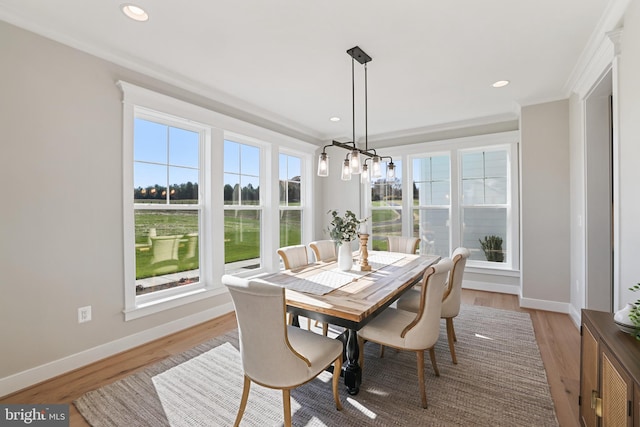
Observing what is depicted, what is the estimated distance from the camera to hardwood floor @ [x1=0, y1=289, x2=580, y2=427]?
6.42 ft

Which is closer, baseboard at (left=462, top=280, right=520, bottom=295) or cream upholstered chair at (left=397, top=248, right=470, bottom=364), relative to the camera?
cream upholstered chair at (left=397, top=248, right=470, bottom=364)

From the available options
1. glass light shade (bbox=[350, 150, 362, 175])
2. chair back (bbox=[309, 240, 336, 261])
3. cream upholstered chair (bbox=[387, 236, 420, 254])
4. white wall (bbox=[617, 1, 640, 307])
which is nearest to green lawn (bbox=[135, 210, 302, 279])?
chair back (bbox=[309, 240, 336, 261])

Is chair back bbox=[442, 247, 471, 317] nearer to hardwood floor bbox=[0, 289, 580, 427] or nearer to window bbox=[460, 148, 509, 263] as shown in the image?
hardwood floor bbox=[0, 289, 580, 427]

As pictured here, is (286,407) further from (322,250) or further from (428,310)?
(322,250)

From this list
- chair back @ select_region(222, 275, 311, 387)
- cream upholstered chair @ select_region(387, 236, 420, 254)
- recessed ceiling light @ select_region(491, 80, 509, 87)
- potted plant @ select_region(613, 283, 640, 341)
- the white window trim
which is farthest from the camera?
cream upholstered chair @ select_region(387, 236, 420, 254)

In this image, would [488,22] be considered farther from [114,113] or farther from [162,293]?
[162,293]

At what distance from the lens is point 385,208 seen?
5223 millimetres

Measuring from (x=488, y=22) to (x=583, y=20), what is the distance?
27.6 inches

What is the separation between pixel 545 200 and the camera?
11.8 ft

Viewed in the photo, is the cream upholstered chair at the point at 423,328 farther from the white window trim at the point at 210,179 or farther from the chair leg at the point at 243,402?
the white window trim at the point at 210,179

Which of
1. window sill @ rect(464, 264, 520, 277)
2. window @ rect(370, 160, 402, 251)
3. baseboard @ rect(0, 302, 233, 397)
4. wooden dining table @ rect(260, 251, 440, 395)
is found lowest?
baseboard @ rect(0, 302, 233, 397)

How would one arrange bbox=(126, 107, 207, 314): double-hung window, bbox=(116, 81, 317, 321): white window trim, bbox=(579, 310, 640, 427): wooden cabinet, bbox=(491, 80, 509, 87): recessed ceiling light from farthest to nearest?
bbox=(491, 80, 509, 87): recessed ceiling light
bbox=(126, 107, 207, 314): double-hung window
bbox=(116, 81, 317, 321): white window trim
bbox=(579, 310, 640, 427): wooden cabinet

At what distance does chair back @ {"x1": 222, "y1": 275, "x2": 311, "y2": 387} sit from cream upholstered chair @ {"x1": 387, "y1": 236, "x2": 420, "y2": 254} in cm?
252

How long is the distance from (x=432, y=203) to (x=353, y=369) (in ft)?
11.5
